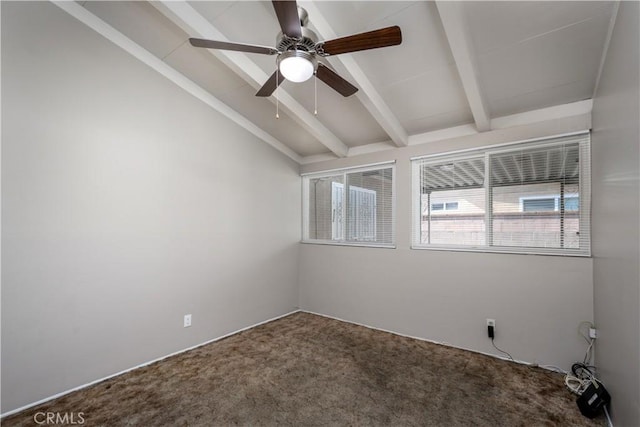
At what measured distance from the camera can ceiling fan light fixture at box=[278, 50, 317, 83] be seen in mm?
1644

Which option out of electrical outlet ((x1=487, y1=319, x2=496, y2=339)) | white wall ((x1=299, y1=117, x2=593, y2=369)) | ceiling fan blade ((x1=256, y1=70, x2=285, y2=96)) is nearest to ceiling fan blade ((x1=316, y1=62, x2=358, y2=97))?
ceiling fan blade ((x1=256, y1=70, x2=285, y2=96))

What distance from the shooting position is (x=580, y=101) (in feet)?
8.22

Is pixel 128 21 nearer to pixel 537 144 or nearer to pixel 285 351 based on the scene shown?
pixel 285 351

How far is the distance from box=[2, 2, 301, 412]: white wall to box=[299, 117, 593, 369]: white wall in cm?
143

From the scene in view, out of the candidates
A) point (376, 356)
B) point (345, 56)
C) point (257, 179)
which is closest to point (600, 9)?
point (345, 56)

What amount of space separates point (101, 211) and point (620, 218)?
11.9ft

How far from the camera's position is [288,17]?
1.46 metres

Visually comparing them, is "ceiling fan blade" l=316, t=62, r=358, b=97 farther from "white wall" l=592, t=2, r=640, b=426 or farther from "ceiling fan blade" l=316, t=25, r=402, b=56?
"white wall" l=592, t=2, r=640, b=426

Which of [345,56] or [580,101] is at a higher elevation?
[345,56]

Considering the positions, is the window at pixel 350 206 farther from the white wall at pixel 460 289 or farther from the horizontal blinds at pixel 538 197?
the horizontal blinds at pixel 538 197

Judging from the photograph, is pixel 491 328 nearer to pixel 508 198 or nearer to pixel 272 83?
pixel 508 198

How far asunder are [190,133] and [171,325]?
2.00m

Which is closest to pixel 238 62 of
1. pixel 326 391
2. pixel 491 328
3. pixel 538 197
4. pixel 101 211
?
pixel 101 211

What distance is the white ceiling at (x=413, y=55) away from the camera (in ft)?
6.39
